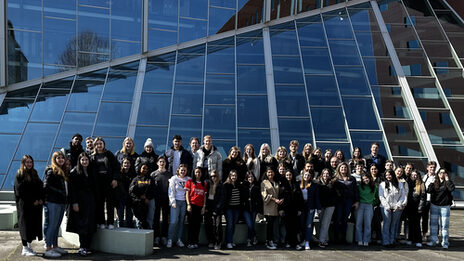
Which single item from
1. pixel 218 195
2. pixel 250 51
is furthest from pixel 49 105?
pixel 218 195

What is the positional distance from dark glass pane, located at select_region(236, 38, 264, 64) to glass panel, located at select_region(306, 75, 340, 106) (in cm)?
210

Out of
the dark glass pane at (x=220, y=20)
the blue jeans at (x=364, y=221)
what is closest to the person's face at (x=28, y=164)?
the blue jeans at (x=364, y=221)

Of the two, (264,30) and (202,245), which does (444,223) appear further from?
(264,30)

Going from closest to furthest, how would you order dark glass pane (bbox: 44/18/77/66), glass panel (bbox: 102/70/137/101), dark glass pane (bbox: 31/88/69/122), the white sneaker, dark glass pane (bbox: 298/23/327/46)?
the white sneaker → dark glass pane (bbox: 31/88/69/122) → glass panel (bbox: 102/70/137/101) → dark glass pane (bbox: 44/18/77/66) → dark glass pane (bbox: 298/23/327/46)

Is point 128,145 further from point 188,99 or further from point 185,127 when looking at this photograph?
point 188,99

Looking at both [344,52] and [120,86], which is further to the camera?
[344,52]

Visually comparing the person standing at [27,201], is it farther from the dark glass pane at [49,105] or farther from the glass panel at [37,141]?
the dark glass pane at [49,105]

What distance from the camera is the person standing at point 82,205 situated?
22.6ft

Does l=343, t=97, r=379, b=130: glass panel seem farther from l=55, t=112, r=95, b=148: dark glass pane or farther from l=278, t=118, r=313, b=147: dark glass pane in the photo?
l=55, t=112, r=95, b=148: dark glass pane

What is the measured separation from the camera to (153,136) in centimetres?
1252

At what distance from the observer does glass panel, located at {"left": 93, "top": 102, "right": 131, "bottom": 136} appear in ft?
41.4

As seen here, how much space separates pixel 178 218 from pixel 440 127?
1000cm

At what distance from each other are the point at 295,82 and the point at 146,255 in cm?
965

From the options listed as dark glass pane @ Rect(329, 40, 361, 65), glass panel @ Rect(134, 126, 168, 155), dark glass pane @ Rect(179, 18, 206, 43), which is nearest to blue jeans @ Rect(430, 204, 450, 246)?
glass panel @ Rect(134, 126, 168, 155)
